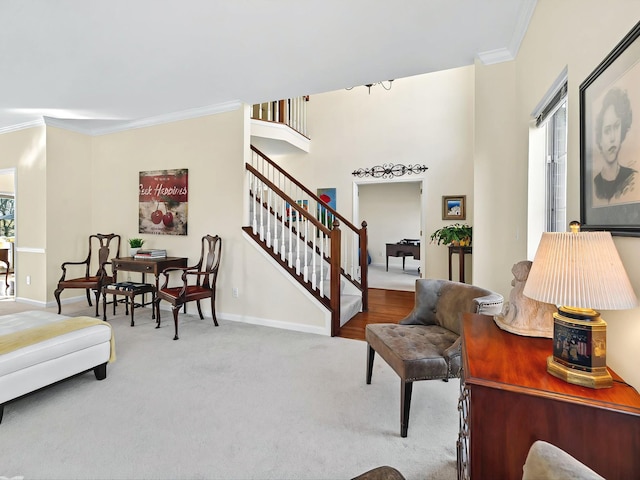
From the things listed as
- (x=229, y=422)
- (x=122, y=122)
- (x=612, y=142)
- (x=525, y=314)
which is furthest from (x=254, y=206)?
(x=612, y=142)

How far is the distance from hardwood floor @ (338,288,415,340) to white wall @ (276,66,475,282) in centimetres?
86

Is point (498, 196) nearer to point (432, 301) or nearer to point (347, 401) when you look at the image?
point (432, 301)

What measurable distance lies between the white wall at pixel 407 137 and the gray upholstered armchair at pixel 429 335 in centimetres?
351

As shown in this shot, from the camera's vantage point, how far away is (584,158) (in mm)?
1367

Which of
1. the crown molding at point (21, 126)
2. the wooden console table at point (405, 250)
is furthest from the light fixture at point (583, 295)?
the wooden console table at point (405, 250)

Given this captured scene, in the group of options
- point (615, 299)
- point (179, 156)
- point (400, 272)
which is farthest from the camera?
point (400, 272)

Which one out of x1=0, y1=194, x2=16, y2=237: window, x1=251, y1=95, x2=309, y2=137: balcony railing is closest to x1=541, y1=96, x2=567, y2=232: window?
x1=251, y1=95, x2=309, y2=137: balcony railing

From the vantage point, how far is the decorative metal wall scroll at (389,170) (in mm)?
5844

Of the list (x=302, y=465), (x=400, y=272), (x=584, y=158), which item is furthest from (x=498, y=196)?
(x=400, y=272)

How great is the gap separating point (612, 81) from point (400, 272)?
735 cm

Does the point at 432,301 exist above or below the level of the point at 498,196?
below

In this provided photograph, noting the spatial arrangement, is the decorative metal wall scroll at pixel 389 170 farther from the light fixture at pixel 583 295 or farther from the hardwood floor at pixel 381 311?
the light fixture at pixel 583 295

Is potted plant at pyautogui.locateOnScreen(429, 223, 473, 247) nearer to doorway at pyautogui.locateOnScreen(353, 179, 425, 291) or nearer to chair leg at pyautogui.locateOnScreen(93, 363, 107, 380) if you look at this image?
doorway at pyautogui.locateOnScreen(353, 179, 425, 291)

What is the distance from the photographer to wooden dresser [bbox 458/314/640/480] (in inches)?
33.8
